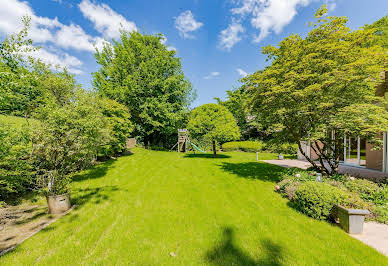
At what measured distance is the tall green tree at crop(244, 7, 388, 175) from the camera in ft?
16.8

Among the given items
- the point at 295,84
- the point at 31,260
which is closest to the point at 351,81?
the point at 295,84

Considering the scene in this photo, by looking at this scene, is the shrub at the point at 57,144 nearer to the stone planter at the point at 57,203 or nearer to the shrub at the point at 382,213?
the stone planter at the point at 57,203

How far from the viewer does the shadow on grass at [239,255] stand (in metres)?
2.55

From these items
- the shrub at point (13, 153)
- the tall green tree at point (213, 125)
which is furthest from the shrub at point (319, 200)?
the tall green tree at point (213, 125)

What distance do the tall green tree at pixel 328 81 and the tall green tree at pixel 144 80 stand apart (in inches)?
549

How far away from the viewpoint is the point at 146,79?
719 inches

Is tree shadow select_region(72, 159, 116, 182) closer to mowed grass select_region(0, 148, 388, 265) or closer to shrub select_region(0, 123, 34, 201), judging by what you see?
mowed grass select_region(0, 148, 388, 265)

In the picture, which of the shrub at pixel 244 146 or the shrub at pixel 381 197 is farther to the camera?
the shrub at pixel 244 146

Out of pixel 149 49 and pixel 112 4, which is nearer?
pixel 112 4

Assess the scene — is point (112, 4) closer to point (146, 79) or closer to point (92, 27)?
point (92, 27)

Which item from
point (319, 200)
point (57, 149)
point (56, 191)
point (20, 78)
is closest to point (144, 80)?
point (20, 78)

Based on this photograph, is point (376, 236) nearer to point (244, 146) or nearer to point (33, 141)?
point (33, 141)

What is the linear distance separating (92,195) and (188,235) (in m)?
4.29

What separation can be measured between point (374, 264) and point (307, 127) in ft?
16.7
